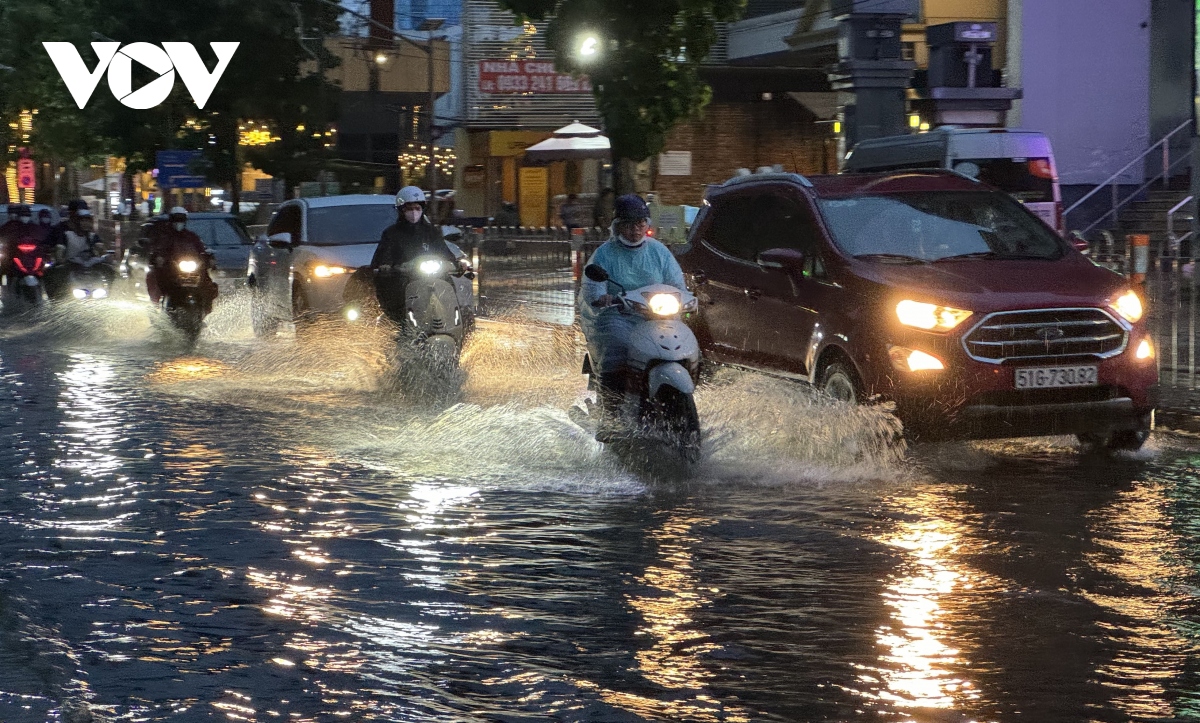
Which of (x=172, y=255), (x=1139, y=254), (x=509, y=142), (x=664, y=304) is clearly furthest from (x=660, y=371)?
(x=509, y=142)

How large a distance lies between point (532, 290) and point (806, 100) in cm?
2471

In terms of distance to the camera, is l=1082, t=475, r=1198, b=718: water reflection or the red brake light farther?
the red brake light

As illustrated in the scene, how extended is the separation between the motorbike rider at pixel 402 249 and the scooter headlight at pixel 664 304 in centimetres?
516

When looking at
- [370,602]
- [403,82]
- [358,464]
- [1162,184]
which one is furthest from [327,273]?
[403,82]

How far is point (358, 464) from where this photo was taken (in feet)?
35.9

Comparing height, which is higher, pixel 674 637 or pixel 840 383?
pixel 840 383

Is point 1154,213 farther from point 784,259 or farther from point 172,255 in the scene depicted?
point 784,259

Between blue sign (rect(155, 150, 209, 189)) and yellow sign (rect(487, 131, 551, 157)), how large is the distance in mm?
13403

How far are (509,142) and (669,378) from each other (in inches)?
1737

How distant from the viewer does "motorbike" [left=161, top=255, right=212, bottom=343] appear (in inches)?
813

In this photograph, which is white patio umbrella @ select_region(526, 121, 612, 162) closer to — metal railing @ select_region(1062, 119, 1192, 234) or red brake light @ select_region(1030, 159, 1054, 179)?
metal railing @ select_region(1062, 119, 1192, 234)

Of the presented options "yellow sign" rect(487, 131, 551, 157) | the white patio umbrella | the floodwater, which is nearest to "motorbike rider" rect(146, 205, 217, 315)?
the floodwater

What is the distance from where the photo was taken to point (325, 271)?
19.4 metres

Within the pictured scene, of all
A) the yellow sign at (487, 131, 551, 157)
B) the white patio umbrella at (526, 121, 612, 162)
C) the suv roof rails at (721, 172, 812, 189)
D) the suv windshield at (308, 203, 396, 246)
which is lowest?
the suv windshield at (308, 203, 396, 246)
